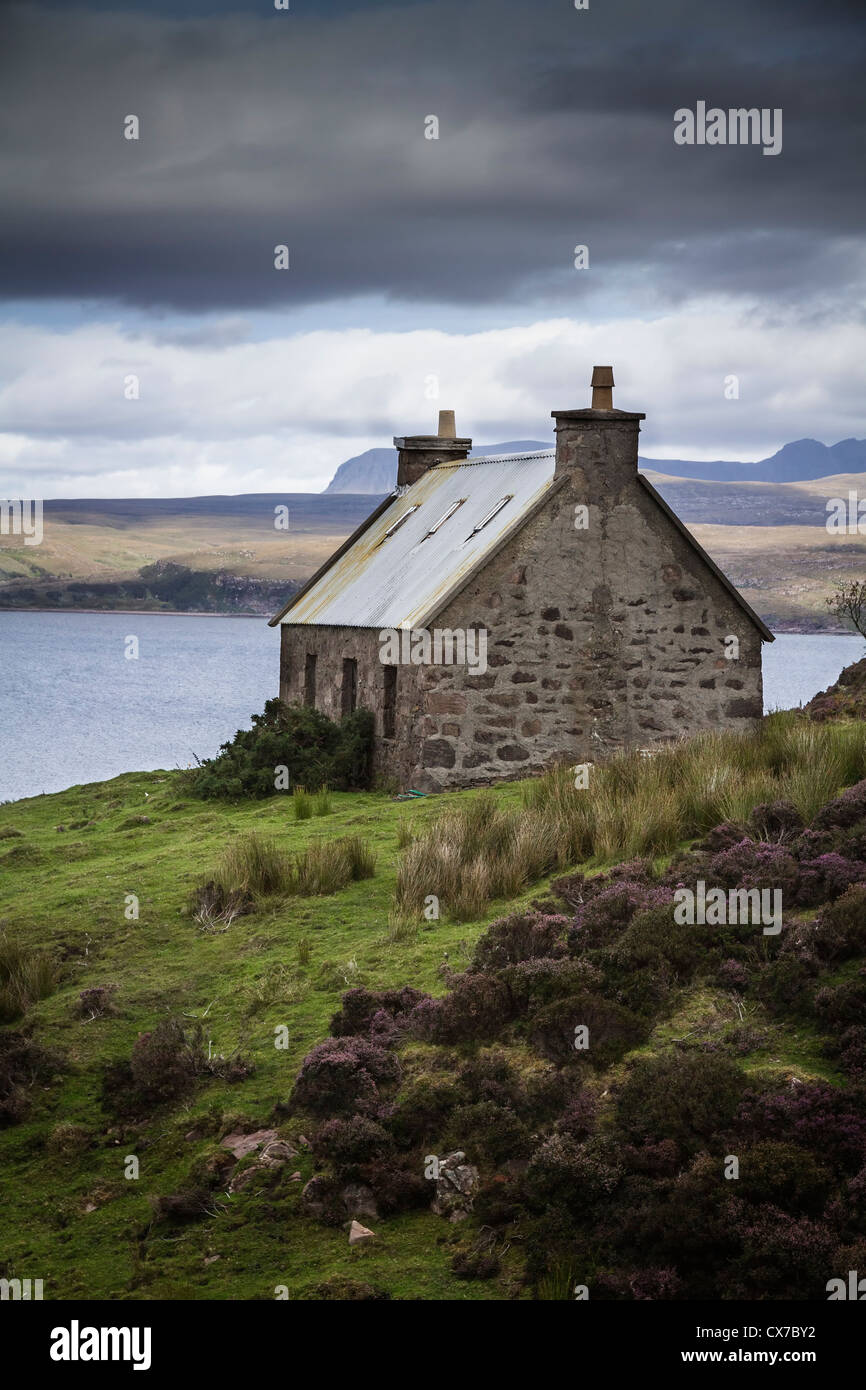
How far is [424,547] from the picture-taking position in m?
24.1

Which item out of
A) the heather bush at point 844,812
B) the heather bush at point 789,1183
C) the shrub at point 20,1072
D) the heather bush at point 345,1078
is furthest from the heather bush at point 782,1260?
the shrub at point 20,1072

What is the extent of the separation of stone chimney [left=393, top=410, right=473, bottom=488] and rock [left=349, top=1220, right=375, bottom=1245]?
72.3ft

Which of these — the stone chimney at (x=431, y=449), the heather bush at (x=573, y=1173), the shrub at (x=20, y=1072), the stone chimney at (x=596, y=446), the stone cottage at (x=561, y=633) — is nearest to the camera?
the heather bush at (x=573, y=1173)

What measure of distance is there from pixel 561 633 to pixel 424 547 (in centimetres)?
410

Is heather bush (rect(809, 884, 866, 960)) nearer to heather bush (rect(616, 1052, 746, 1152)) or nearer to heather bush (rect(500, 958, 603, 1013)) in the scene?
heather bush (rect(616, 1052, 746, 1152))

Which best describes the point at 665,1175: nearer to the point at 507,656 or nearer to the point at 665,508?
the point at 507,656

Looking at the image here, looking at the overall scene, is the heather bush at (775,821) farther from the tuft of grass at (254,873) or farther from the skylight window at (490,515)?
the skylight window at (490,515)

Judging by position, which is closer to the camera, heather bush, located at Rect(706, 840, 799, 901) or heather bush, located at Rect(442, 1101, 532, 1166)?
heather bush, located at Rect(442, 1101, 532, 1166)

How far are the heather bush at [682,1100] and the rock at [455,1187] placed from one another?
86 centimetres

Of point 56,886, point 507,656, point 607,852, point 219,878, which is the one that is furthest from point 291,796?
point 607,852

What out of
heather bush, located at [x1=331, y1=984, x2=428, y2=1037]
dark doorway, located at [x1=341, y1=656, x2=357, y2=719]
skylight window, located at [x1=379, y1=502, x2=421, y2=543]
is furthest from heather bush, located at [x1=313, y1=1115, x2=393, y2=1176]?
skylight window, located at [x1=379, y1=502, x2=421, y2=543]

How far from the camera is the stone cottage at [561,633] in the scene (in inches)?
798

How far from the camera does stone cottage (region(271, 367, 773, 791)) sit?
20.3 metres
